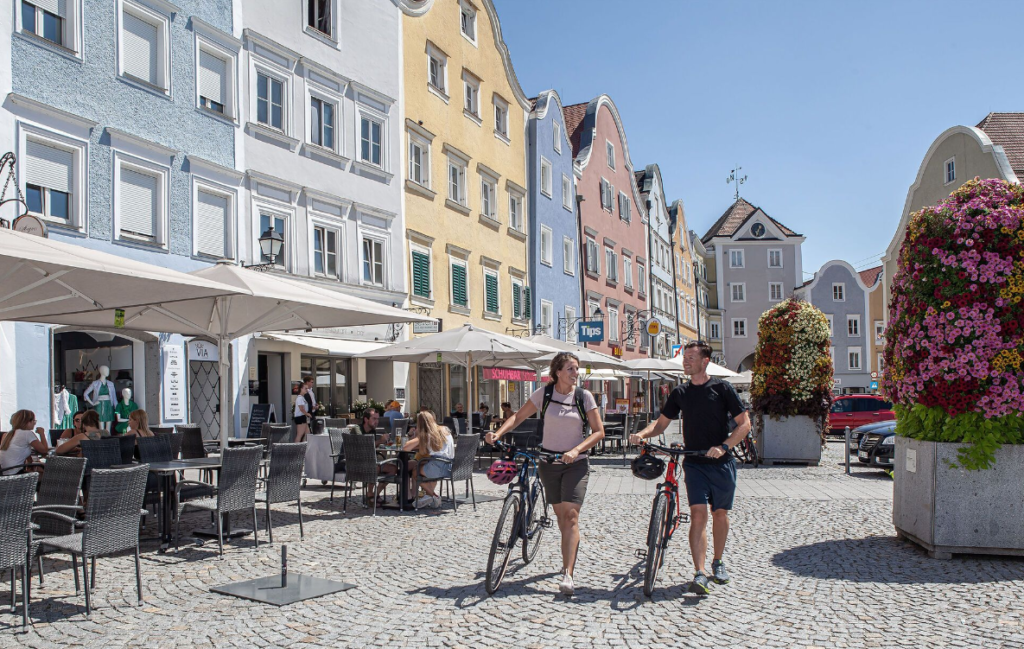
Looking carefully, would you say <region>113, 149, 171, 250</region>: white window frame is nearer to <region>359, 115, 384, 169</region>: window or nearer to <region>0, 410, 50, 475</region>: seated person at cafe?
<region>359, 115, 384, 169</region>: window

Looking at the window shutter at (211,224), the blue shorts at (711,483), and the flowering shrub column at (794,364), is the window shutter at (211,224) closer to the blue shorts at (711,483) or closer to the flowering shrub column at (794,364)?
the flowering shrub column at (794,364)

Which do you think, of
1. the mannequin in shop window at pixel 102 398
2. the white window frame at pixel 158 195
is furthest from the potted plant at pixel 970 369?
the mannequin in shop window at pixel 102 398

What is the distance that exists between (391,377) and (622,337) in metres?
22.7

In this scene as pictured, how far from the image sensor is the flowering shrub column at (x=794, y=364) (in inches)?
729

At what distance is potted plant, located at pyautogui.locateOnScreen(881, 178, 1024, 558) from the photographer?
26.1 feet

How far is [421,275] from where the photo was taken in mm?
Result: 25688

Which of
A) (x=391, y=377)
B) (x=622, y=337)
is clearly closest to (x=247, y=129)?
(x=391, y=377)

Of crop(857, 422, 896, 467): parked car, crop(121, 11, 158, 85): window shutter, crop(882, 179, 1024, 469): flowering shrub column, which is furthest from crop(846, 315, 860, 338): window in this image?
crop(882, 179, 1024, 469): flowering shrub column

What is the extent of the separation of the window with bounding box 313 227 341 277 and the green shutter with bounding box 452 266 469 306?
5985 mm

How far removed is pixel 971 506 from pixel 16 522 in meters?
7.47

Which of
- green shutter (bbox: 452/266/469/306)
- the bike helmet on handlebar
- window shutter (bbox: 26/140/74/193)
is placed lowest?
the bike helmet on handlebar

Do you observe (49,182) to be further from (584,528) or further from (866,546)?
(866,546)

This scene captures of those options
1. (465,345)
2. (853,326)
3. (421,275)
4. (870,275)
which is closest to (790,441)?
(465,345)

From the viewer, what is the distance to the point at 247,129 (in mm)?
19453
